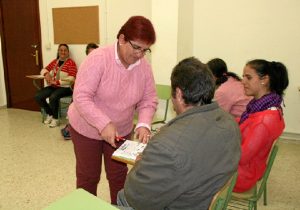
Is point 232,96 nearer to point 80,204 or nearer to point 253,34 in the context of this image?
point 80,204

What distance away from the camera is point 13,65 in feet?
17.8

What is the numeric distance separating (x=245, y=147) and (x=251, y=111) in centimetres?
33

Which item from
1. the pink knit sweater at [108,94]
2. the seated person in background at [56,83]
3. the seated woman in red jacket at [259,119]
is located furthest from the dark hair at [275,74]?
the seated person in background at [56,83]

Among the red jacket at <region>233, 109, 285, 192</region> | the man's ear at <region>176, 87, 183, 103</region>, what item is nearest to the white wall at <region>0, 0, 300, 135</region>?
the red jacket at <region>233, 109, 285, 192</region>

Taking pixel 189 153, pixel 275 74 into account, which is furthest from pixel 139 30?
pixel 275 74

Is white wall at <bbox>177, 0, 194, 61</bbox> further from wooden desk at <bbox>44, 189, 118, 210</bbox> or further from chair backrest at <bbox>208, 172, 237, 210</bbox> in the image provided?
wooden desk at <bbox>44, 189, 118, 210</bbox>

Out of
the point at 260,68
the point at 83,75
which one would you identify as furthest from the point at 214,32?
the point at 83,75

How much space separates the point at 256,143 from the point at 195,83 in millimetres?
707

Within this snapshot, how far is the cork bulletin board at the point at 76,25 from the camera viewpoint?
4.64 metres

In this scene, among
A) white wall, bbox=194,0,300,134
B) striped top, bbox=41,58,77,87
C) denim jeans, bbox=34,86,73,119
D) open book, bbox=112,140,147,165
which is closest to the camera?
open book, bbox=112,140,147,165

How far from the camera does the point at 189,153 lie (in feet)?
3.33

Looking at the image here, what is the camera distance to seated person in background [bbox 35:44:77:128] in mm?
4555

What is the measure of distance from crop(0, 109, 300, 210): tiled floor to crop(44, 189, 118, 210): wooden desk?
4.86ft

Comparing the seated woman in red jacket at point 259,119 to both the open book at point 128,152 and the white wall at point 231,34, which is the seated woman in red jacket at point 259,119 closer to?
the open book at point 128,152
